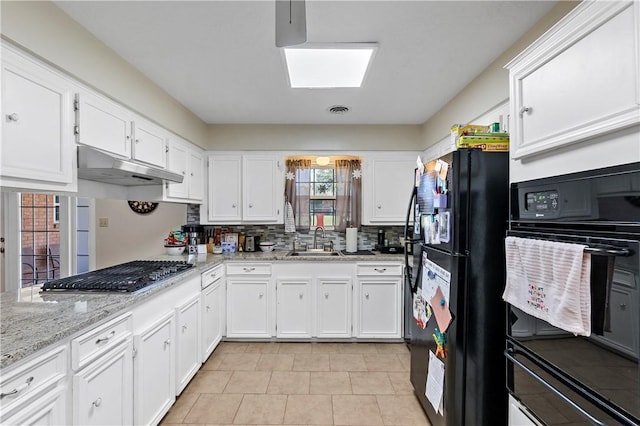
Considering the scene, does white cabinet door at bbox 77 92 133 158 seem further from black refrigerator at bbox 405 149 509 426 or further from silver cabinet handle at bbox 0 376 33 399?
black refrigerator at bbox 405 149 509 426

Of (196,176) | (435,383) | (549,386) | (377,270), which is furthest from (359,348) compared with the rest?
(196,176)

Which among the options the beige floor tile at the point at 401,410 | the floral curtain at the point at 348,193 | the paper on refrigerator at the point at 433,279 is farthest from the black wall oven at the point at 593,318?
the floral curtain at the point at 348,193

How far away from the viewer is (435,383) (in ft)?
6.06

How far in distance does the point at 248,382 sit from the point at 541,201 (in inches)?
95.1

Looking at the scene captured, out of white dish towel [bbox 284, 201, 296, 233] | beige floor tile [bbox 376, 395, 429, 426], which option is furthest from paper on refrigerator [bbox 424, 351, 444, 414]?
white dish towel [bbox 284, 201, 296, 233]

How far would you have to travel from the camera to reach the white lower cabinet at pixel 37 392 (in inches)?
38.5

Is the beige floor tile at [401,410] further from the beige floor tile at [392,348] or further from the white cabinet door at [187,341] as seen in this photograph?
the white cabinet door at [187,341]

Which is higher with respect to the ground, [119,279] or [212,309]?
[119,279]

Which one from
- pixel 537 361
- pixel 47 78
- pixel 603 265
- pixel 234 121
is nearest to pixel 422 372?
pixel 537 361

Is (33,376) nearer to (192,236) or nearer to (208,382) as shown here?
(208,382)

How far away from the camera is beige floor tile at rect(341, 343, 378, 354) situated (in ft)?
10.1

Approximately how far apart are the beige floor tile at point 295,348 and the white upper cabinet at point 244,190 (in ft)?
4.48

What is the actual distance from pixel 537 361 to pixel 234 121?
3411 mm

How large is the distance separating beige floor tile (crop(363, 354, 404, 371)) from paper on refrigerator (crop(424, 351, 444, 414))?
0.80 metres
